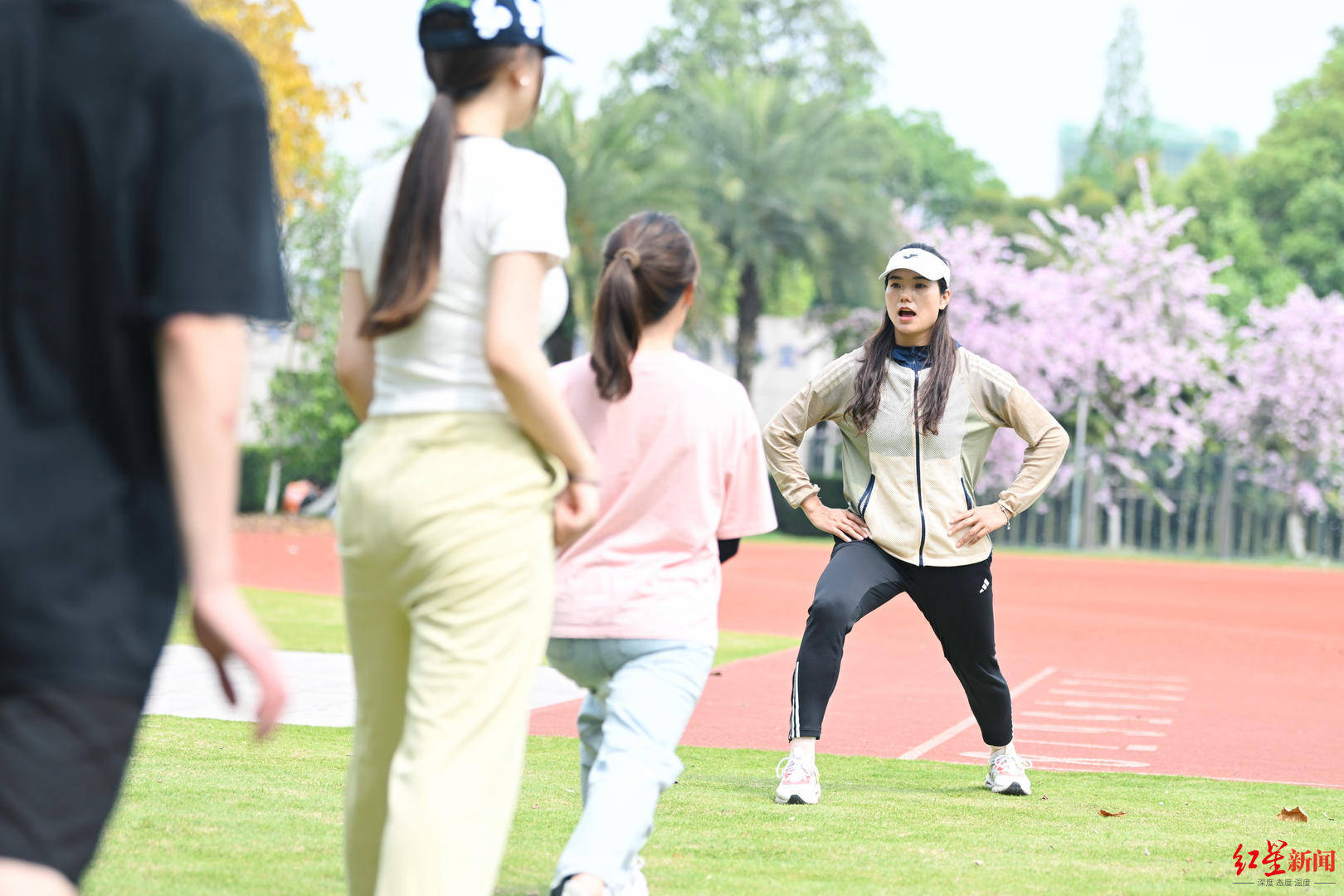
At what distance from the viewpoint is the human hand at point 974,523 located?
6121 millimetres

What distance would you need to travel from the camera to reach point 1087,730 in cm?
877

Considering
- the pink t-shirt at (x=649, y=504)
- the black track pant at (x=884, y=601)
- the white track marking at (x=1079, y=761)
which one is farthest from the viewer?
the white track marking at (x=1079, y=761)

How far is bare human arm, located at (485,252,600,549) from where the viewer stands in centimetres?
287

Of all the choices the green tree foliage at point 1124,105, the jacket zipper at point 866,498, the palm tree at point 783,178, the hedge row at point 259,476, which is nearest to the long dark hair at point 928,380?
the jacket zipper at point 866,498

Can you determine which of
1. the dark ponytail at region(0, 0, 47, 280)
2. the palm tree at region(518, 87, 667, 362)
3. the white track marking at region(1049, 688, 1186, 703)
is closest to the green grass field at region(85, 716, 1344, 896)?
the dark ponytail at region(0, 0, 47, 280)

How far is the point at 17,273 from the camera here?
203 centimetres

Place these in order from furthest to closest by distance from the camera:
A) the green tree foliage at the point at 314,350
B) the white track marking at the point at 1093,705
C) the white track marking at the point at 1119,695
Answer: the green tree foliage at the point at 314,350, the white track marking at the point at 1119,695, the white track marking at the point at 1093,705

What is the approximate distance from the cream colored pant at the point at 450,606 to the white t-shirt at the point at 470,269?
5cm

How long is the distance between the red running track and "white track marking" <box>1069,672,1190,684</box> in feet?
0.09

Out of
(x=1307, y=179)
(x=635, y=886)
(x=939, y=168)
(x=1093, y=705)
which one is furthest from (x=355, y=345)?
(x=939, y=168)

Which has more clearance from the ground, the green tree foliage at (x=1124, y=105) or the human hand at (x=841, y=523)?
the green tree foliage at (x=1124, y=105)

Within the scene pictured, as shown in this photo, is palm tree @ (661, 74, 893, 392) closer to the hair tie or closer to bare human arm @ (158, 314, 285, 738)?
the hair tie

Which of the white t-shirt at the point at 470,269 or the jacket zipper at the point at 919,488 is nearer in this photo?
the white t-shirt at the point at 470,269

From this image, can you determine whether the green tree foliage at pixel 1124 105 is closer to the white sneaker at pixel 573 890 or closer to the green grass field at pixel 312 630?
the green grass field at pixel 312 630
